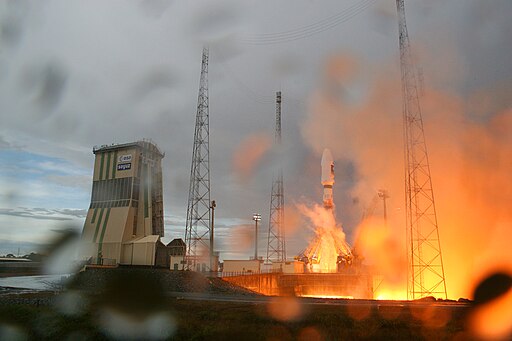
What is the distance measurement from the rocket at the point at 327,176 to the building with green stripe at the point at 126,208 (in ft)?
111

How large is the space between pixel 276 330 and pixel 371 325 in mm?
5335

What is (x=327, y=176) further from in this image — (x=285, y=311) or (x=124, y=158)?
(x=285, y=311)

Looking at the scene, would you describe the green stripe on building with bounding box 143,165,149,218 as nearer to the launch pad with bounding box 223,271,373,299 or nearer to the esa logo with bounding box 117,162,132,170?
the esa logo with bounding box 117,162,132,170

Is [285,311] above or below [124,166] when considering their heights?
below

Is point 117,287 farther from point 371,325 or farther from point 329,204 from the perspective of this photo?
point 329,204

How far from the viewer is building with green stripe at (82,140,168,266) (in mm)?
68625

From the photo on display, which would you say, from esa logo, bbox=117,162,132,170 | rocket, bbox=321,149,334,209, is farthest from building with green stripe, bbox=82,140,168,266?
rocket, bbox=321,149,334,209

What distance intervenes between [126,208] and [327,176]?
41467mm

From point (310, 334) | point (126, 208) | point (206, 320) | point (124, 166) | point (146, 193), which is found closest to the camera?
point (310, 334)

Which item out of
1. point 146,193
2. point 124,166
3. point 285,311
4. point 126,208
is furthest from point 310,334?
point 124,166

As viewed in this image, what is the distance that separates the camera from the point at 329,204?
310 ft

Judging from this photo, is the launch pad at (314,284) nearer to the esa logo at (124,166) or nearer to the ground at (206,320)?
the esa logo at (124,166)

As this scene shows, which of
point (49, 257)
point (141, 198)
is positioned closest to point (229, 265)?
point (141, 198)

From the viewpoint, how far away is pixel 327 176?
93.0m
